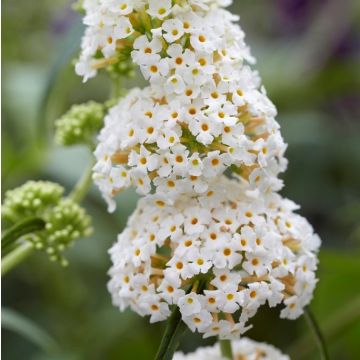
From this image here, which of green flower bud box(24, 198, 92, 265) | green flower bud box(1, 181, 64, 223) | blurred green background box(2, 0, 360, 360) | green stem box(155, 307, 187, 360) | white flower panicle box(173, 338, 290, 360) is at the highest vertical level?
blurred green background box(2, 0, 360, 360)

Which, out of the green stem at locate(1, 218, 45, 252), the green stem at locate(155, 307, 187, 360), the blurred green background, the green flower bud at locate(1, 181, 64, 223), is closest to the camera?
the green stem at locate(155, 307, 187, 360)

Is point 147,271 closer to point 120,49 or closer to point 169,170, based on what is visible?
point 169,170

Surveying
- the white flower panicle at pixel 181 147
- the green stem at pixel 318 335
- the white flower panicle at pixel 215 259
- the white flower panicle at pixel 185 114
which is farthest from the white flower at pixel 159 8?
the green stem at pixel 318 335

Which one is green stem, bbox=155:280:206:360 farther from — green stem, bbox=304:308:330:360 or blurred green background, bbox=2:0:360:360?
blurred green background, bbox=2:0:360:360

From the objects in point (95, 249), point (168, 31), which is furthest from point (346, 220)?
point (168, 31)

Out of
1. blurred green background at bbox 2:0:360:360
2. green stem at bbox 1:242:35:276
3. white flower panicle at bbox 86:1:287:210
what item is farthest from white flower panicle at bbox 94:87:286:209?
blurred green background at bbox 2:0:360:360
